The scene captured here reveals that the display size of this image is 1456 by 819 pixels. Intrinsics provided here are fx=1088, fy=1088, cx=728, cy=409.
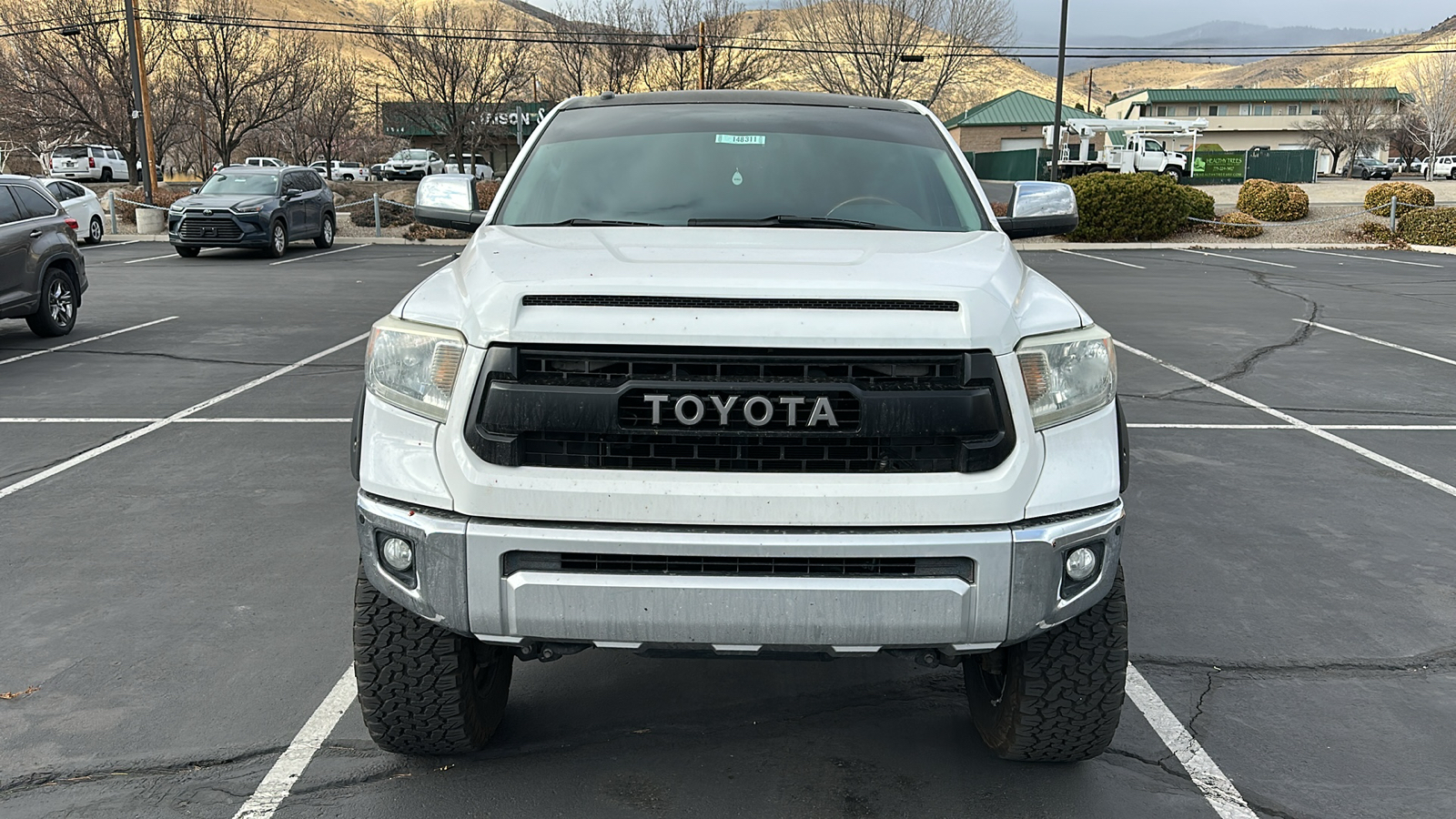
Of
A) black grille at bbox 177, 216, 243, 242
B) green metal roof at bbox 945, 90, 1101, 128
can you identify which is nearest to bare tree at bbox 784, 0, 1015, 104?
green metal roof at bbox 945, 90, 1101, 128

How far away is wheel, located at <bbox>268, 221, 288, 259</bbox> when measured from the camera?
70.5 ft

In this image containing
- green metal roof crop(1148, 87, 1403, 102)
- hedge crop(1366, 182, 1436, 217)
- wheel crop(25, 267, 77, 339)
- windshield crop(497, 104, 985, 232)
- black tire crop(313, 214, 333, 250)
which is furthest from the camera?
green metal roof crop(1148, 87, 1403, 102)

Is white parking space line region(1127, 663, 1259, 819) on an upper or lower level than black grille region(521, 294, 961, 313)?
lower

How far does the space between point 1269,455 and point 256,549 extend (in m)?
6.07

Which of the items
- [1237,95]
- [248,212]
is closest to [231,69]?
[248,212]

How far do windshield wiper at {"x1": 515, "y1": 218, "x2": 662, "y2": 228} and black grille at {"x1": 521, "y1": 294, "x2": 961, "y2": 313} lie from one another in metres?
1.01

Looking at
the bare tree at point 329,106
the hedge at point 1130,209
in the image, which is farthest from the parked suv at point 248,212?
the bare tree at point 329,106

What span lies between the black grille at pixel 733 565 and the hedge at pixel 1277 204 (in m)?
32.3

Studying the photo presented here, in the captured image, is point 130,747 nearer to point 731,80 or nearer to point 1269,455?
point 1269,455

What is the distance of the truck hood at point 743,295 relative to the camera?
257 centimetres

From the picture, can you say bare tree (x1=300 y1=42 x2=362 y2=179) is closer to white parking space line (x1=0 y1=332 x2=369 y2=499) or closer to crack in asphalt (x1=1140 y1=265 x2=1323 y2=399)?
white parking space line (x1=0 y1=332 x2=369 y2=499)

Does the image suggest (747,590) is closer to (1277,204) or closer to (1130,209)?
(1130,209)

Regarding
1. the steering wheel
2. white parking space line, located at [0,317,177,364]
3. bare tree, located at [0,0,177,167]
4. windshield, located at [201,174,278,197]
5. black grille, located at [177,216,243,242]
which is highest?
bare tree, located at [0,0,177,167]

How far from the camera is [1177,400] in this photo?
876 centimetres
